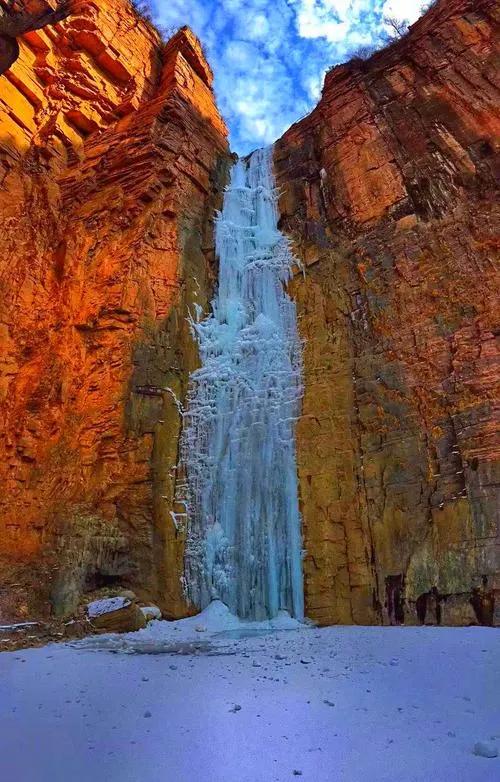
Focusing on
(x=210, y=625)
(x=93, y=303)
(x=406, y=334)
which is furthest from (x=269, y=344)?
(x=210, y=625)

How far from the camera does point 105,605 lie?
25.4 feet

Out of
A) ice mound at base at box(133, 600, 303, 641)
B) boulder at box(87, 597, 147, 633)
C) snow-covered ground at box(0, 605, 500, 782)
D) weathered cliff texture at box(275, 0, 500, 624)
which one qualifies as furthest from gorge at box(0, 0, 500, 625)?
snow-covered ground at box(0, 605, 500, 782)

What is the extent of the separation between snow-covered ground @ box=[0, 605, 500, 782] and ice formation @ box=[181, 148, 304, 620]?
2389 millimetres

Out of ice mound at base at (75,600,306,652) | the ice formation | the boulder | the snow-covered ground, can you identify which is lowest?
Answer: the snow-covered ground

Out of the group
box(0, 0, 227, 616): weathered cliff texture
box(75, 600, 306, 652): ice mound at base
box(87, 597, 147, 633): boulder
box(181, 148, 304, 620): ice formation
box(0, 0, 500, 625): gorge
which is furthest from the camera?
box(181, 148, 304, 620): ice formation

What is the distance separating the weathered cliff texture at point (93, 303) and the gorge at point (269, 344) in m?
0.05

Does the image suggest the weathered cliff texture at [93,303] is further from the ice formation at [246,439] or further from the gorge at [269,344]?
the ice formation at [246,439]

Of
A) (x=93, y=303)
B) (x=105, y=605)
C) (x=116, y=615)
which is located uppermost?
(x=93, y=303)

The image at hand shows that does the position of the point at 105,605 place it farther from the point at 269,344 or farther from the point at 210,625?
the point at 269,344

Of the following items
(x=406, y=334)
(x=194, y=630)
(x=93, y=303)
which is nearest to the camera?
(x=194, y=630)

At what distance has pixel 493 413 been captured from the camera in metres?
7.69

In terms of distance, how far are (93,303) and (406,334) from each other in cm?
621

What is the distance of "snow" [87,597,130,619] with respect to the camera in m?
7.64

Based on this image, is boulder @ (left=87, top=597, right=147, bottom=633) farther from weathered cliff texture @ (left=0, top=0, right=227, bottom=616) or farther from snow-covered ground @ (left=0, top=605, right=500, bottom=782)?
snow-covered ground @ (left=0, top=605, right=500, bottom=782)
